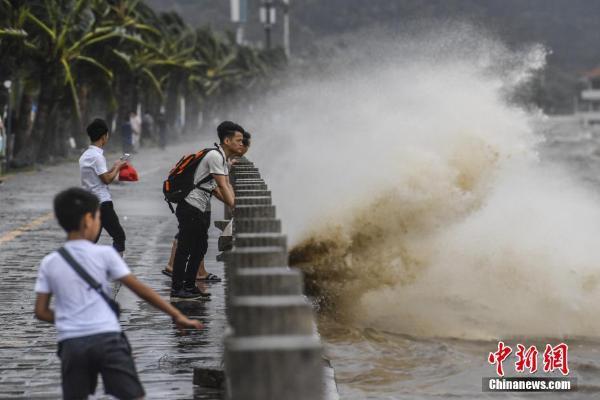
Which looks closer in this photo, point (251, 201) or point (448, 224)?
point (251, 201)

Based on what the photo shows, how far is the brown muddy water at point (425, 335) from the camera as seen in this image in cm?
1187

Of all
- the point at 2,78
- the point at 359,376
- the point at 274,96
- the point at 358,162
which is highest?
the point at 274,96

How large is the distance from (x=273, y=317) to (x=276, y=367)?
1.22ft

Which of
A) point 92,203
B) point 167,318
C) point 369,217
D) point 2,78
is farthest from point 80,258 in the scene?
point 2,78

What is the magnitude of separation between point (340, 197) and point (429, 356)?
6.14m

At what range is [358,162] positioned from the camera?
22844 mm

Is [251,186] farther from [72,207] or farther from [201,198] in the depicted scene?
[72,207]

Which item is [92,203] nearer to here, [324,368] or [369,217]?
[324,368]

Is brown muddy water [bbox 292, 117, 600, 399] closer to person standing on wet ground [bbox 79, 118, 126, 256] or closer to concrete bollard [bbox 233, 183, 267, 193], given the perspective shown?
concrete bollard [bbox 233, 183, 267, 193]

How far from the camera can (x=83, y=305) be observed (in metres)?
5.82

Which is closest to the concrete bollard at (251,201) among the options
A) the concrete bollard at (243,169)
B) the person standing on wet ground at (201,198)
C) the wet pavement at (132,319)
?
the wet pavement at (132,319)

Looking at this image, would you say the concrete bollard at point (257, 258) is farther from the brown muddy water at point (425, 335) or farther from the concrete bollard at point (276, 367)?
the brown muddy water at point (425, 335)

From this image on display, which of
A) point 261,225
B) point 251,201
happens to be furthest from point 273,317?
point 251,201

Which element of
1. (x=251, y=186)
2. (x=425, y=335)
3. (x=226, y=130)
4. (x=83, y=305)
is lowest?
(x=425, y=335)
